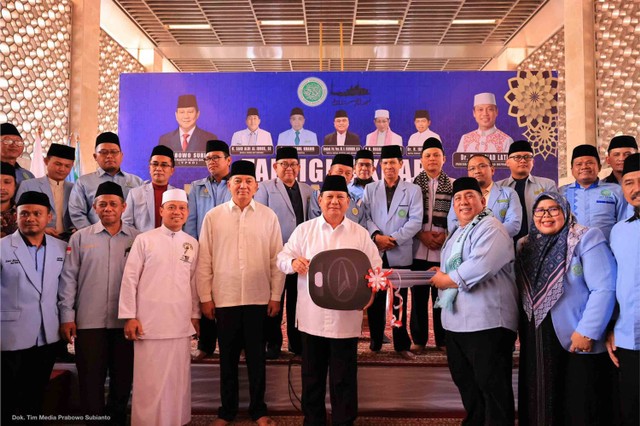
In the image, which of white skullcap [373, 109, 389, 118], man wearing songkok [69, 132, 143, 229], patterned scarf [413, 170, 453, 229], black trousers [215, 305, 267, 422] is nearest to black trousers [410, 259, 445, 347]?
patterned scarf [413, 170, 453, 229]

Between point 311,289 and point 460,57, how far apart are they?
8648mm

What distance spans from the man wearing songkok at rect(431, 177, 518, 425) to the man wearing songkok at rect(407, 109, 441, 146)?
3.43m

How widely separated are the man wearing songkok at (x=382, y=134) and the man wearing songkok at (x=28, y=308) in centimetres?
411

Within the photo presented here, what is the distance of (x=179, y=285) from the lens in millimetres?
3064

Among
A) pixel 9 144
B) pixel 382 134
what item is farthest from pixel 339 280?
pixel 382 134

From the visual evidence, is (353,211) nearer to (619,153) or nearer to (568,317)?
(568,317)

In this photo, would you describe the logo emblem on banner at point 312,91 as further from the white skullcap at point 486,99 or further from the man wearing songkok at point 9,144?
the man wearing songkok at point 9,144

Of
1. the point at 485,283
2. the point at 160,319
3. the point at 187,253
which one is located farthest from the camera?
the point at 187,253

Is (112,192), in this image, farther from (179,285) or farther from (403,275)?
(403,275)

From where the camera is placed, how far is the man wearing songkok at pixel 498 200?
345 cm

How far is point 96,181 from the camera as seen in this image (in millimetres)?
3791

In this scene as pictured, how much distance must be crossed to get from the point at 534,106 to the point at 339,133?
2.43 m

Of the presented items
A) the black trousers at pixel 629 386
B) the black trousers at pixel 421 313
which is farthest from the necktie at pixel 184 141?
the black trousers at pixel 629 386

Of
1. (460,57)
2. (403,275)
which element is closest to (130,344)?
(403,275)
